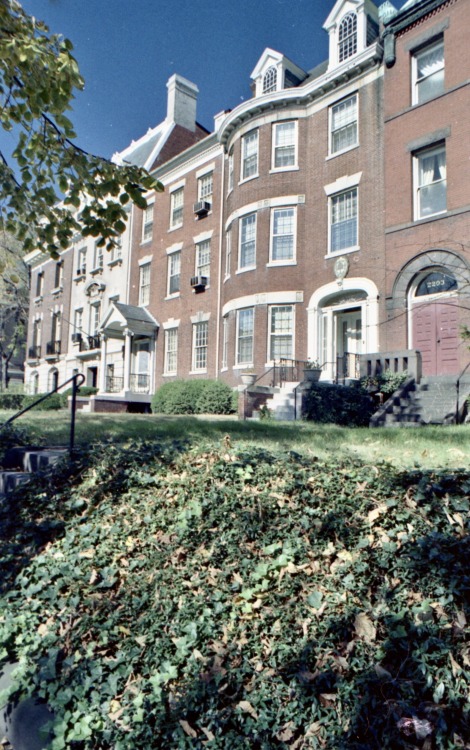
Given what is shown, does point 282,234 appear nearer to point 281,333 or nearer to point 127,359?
point 281,333

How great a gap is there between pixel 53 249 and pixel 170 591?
4.05m

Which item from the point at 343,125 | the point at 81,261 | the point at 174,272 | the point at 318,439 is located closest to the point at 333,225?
the point at 343,125

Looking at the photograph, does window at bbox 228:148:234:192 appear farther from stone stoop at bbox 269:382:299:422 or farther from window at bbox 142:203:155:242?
stone stoop at bbox 269:382:299:422

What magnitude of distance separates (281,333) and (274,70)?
11.2 m

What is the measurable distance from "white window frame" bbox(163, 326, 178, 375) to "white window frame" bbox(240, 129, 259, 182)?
305 inches

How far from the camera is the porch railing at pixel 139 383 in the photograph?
85.6 feet

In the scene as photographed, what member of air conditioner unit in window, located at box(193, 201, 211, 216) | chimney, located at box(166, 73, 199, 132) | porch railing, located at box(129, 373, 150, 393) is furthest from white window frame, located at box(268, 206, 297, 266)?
chimney, located at box(166, 73, 199, 132)

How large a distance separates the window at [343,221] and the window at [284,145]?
2721mm

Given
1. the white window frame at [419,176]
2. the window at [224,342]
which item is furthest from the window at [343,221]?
the window at [224,342]

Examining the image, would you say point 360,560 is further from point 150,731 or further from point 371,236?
point 371,236

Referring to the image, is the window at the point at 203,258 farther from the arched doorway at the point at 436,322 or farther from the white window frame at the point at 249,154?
the arched doorway at the point at 436,322

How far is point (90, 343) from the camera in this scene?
1219 inches

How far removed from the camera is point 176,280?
2545cm

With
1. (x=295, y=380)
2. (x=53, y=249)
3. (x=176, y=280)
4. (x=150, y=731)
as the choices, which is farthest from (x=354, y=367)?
(x=150, y=731)
